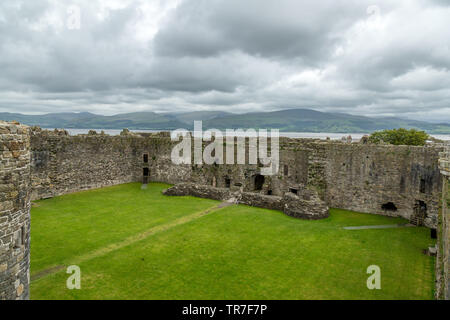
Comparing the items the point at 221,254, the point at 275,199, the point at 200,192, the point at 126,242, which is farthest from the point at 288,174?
the point at 126,242

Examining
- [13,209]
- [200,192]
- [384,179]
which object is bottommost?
[200,192]

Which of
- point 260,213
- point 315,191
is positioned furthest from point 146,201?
point 315,191

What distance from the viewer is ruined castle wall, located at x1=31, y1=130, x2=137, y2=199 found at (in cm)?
2319

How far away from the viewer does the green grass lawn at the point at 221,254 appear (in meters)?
10.3

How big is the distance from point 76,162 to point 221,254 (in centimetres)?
1843

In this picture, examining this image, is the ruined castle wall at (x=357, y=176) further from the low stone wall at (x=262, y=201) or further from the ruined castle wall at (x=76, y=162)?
the ruined castle wall at (x=76, y=162)

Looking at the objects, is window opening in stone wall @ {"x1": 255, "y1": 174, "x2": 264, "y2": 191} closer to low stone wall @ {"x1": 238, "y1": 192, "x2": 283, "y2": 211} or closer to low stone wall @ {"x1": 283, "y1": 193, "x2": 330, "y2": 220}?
low stone wall @ {"x1": 238, "y1": 192, "x2": 283, "y2": 211}

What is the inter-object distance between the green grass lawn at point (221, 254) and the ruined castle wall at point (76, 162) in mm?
4836

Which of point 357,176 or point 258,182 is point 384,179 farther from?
point 258,182

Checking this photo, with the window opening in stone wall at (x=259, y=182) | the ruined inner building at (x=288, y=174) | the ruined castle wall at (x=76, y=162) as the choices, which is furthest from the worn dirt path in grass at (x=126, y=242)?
the ruined castle wall at (x=76, y=162)

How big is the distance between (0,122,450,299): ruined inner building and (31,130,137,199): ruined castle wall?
0.24ft

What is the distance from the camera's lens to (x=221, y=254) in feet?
43.1
